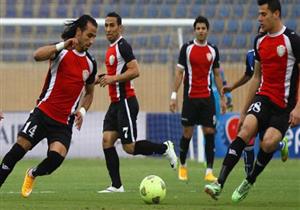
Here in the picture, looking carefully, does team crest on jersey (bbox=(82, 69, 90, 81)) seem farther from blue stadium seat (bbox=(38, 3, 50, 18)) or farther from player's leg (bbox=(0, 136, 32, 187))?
blue stadium seat (bbox=(38, 3, 50, 18))

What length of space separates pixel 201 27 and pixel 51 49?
5435 millimetres

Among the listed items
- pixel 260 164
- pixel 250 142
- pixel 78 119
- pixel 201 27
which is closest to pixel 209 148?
Result: pixel 250 142

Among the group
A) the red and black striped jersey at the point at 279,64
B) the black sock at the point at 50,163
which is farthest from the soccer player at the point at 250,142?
the black sock at the point at 50,163

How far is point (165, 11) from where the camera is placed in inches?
1007

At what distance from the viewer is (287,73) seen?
11.5 meters

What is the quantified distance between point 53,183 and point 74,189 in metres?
1.35

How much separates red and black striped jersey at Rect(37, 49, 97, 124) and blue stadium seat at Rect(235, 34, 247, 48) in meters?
12.5

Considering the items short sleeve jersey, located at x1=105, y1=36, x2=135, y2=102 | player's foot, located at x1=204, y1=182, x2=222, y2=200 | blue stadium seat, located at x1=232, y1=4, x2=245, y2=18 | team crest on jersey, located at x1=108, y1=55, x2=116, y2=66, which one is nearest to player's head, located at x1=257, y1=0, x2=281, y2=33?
player's foot, located at x1=204, y1=182, x2=222, y2=200

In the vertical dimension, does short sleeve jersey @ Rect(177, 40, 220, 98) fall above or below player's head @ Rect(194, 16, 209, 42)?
below

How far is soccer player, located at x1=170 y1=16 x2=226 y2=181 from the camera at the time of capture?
16500 millimetres

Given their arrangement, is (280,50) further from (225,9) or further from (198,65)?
(225,9)

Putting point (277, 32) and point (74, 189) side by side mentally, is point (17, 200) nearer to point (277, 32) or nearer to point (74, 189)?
point (74, 189)

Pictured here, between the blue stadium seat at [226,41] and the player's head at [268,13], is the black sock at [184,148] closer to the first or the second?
the player's head at [268,13]

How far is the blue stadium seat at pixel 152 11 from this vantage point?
25250 mm
